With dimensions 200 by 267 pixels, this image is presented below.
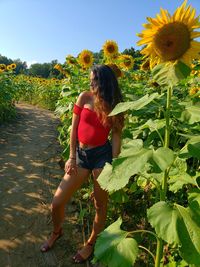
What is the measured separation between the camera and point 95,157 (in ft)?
10.8

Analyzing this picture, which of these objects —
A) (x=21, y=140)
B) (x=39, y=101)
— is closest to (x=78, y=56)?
(x=21, y=140)

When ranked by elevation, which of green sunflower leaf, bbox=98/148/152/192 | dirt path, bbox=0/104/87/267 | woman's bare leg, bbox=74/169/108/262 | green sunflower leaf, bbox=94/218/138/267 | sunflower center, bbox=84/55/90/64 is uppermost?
sunflower center, bbox=84/55/90/64

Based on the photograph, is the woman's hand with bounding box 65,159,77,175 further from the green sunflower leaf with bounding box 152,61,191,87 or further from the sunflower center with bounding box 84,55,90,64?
the sunflower center with bounding box 84,55,90,64

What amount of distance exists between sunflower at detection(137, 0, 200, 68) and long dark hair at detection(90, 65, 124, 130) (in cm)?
116

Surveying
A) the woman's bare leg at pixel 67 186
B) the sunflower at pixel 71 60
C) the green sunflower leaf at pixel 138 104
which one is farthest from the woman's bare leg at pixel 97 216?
the sunflower at pixel 71 60

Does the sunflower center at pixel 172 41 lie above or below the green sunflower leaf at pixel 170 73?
above

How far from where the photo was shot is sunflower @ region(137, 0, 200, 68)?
79.7 inches

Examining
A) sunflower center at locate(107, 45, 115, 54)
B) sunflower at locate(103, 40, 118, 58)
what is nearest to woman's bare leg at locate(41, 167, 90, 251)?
sunflower at locate(103, 40, 118, 58)

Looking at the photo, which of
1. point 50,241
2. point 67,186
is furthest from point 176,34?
point 50,241

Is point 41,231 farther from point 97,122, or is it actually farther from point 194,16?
point 194,16

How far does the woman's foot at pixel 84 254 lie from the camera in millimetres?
3477

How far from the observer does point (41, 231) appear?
393cm

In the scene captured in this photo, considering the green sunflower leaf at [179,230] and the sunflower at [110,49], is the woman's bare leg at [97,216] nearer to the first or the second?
the green sunflower leaf at [179,230]

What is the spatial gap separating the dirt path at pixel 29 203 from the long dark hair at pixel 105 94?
1.27 metres
